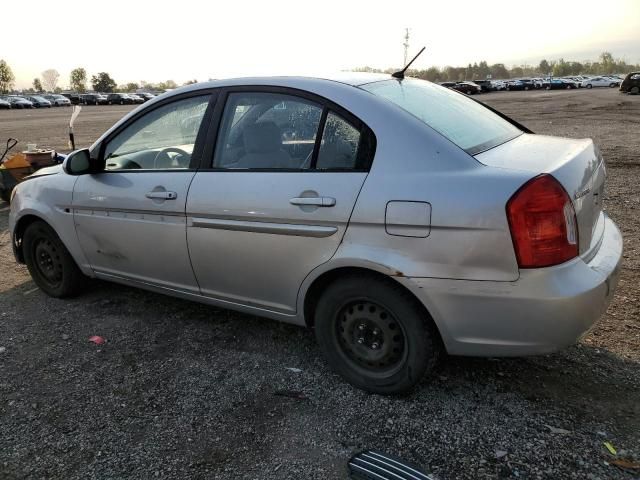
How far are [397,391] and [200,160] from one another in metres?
1.87

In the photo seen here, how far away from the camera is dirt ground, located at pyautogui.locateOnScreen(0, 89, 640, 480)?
245cm

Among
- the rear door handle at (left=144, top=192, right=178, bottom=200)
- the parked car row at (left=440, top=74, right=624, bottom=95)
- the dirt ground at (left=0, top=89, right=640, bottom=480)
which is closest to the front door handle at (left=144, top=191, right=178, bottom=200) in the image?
the rear door handle at (left=144, top=192, right=178, bottom=200)

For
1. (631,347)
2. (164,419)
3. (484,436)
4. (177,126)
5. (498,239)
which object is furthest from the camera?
(177,126)

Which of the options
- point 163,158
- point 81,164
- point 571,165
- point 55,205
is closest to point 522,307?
point 571,165

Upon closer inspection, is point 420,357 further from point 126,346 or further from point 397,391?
point 126,346

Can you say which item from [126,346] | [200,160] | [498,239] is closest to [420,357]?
[498,239]

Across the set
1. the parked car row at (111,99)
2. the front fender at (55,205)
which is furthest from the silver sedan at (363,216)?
the parked car row at (111,99)

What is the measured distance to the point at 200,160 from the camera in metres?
3.32

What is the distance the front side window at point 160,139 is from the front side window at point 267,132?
0.90 ft

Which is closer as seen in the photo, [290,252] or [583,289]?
[583,289]

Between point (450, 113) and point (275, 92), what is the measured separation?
3.48 feet

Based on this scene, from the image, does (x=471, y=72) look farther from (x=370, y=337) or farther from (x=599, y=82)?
(x=370, y=337)

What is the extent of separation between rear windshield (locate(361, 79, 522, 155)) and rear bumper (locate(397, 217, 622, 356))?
0.72 meters

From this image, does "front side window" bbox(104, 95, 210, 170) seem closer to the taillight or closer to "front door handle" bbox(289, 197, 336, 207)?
"front door handle" bbox(289, 197, 336, 207)
